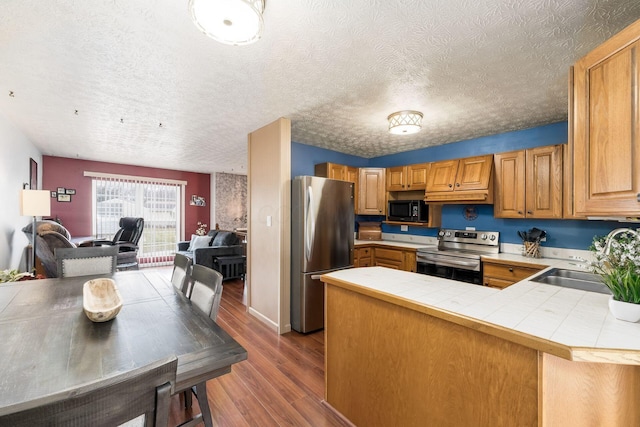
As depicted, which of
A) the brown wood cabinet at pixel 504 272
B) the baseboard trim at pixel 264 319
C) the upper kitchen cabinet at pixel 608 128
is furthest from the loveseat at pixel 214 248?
the upper kitchen cabinet at pixel 608 128

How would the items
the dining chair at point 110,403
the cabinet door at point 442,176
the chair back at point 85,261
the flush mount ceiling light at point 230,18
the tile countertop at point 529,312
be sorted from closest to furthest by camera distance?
1. the dining chair at point 110,403
2. the tile countertop at point 529,312
3. the flush mount ceiling light at point 230,18
4. the chair back at point 85,261
5. the cabinet door at point 442,176

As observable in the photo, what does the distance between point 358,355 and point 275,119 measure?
2.52 metres

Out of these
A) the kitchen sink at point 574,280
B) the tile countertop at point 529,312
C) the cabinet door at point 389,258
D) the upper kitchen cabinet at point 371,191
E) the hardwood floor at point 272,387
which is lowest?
the hardwood floor at point 272,387

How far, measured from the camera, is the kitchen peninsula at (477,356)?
98 cm

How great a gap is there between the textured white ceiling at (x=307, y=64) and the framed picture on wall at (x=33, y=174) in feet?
3.87

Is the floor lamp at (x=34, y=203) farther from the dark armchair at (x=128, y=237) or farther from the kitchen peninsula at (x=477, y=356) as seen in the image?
the kitchen peninsula at (x=477, y=356)

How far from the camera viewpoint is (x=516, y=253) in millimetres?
3369

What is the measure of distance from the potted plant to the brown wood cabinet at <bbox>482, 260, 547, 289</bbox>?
177 cm

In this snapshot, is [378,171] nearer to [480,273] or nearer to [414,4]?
[480,273]

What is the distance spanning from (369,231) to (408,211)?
2.73ft

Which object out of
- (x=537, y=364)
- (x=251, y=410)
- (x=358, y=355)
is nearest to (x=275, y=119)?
(x=358, y=355)

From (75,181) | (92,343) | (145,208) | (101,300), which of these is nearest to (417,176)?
(101,300)

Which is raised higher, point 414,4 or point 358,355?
point 414,4

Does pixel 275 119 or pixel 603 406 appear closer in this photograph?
pixel 603 406
